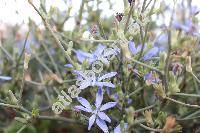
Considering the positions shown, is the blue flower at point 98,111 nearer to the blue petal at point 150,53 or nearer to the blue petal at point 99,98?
the blue petal at point 99,98

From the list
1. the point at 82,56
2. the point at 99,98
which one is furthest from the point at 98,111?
the point at 82,56

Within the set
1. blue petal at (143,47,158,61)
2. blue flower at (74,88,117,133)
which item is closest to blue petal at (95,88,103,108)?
blue flower at (74,88,117,133)

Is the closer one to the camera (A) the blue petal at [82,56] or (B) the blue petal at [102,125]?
(B) the blue petal at [102,125]

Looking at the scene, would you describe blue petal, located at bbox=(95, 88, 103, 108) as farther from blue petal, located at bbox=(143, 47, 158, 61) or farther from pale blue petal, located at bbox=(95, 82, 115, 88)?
blue petal, located at bbox=(143, 47, 158, 61)

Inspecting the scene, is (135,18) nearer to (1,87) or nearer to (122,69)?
(122,69)

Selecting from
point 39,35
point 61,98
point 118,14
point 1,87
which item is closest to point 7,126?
point 1,87

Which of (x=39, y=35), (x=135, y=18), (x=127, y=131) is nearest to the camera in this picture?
(x=127, y=131)

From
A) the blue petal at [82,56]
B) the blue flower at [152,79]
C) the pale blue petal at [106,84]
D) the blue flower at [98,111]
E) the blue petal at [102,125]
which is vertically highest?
the blue petal at [82,56]

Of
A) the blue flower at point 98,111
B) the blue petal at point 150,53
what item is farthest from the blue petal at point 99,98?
the blue petal at point 150,53

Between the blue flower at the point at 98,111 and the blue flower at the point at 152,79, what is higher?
the blue flower at the point at 152,79

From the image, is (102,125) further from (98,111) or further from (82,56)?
(82,56)

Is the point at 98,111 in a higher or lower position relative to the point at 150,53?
lower
